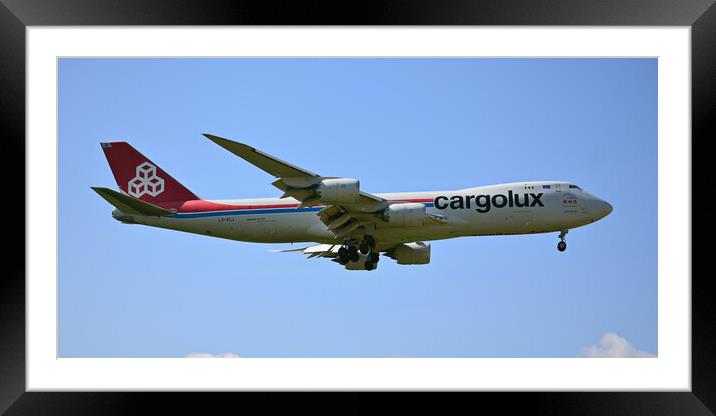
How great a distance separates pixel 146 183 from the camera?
32781 mm

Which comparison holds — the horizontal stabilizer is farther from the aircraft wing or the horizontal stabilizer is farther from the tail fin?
the aircraft wing

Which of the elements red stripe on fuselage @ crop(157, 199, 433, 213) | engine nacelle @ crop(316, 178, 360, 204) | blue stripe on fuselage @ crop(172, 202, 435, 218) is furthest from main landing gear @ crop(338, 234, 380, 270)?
engine nacelle @ crop(316, 178, 360, 204)

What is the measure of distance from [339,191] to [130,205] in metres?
8.10

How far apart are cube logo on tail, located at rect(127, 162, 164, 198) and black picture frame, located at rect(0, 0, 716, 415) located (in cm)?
1620

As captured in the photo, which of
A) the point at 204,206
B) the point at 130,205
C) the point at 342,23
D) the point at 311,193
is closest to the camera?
the point at 342,23

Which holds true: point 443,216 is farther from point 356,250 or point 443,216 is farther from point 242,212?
point 242,212

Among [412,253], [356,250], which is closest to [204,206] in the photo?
[356,250]

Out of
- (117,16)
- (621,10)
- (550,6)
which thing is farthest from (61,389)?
(621,10)

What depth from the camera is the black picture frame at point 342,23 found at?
→ 1548cm

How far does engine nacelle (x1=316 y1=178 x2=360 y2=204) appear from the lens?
26.9m

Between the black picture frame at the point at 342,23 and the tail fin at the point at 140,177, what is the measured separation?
1586 centimetres

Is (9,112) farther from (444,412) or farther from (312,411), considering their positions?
(444,412)

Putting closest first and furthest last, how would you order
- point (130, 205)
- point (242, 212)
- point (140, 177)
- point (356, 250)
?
point (130, 205) → point (356, 250) → point (242, 212) → point (140, 177)

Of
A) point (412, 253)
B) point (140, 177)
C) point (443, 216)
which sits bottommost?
point (412, 253)
